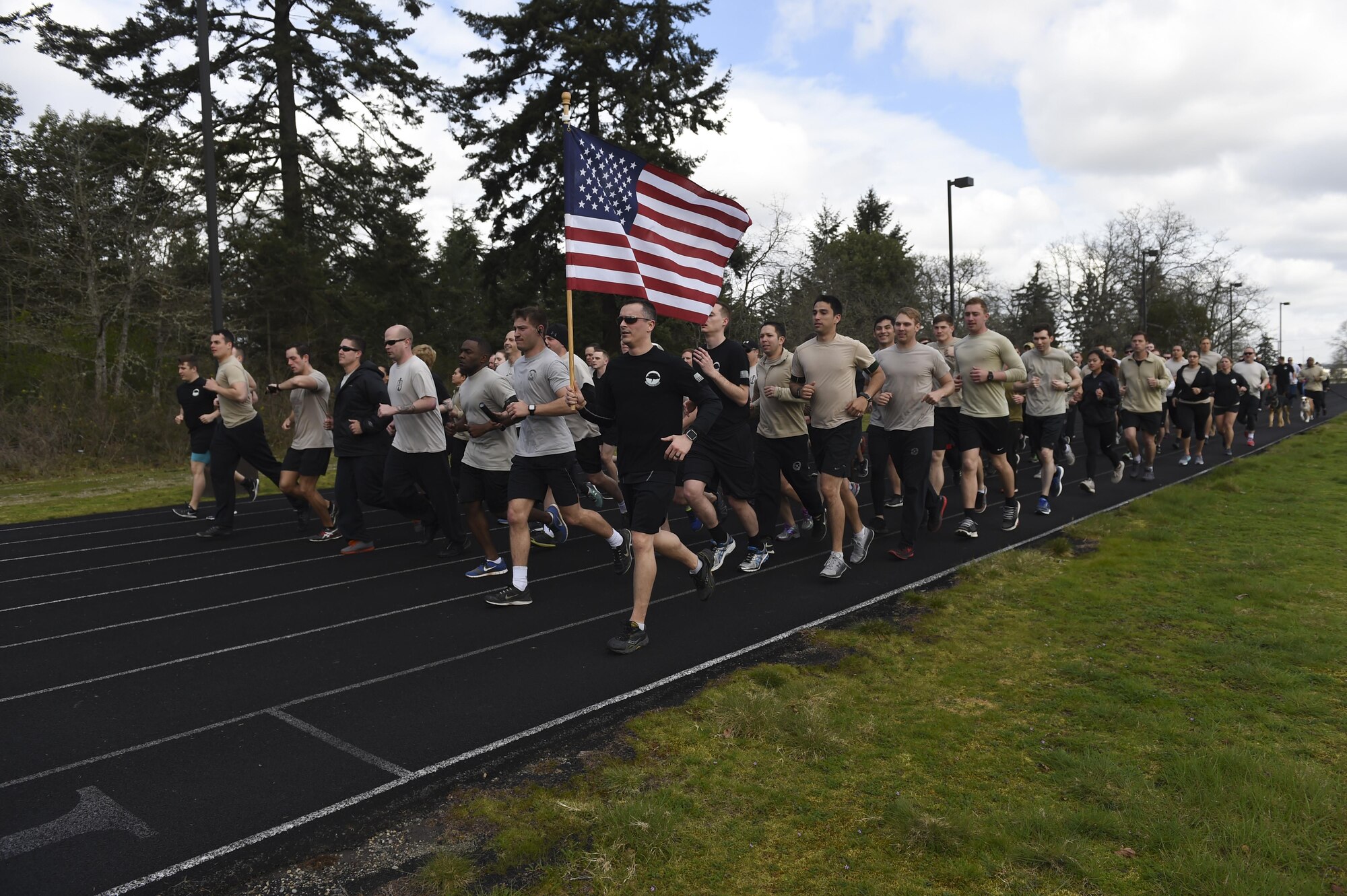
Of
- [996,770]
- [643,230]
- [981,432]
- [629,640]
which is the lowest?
[996,770]

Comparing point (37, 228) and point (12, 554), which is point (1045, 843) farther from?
point (37, 228)

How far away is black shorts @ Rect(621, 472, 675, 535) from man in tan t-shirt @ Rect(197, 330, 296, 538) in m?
5.79

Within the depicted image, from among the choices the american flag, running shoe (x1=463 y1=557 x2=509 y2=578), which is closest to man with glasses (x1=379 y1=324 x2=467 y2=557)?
running shoe (x1=463 y1=557 x2=509 y2=578)

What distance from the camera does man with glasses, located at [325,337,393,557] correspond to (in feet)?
29.0

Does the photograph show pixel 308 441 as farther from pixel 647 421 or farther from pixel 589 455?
pixel 647 421

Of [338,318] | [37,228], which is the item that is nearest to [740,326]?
[338,318]

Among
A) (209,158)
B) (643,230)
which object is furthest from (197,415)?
(643,230)

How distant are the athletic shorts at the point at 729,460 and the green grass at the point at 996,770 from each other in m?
2.14

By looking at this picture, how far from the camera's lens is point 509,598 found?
6.75 m

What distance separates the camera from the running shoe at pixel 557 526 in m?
9.29

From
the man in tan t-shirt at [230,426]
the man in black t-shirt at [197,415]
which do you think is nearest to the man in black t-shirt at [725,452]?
the man in tan t-shirt at [230,426]

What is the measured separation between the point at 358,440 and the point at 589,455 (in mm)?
2797

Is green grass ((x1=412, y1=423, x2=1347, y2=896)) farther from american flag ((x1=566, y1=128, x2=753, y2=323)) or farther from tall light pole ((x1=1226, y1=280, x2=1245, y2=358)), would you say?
tall light pole ((x1=1226, y1=280, x2=1245, y2=358))

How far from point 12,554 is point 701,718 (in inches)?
353
